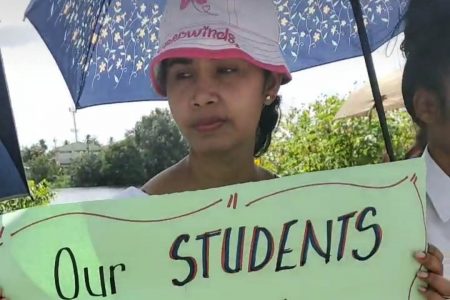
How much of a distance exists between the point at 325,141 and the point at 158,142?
2818 mm

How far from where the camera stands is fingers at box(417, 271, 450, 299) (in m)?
1.21

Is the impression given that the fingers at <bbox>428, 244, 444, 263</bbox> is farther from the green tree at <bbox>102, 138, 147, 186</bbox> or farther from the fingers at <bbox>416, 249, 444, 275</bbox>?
the green tree at <bbox>102, 138, 147, 186</bbox>

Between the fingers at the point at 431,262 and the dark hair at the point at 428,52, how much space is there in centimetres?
35

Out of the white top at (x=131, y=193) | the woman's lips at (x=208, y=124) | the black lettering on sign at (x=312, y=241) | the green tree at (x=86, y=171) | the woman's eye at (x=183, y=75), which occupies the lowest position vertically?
the black lettering on sign at (x=312, y=241)

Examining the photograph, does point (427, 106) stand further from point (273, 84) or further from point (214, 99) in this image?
point (214, 99)

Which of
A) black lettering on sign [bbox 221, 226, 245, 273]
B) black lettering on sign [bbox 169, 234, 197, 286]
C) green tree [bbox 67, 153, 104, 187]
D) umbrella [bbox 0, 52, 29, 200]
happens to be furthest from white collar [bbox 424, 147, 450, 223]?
umbrella [bbox 0, 52, 29, 200]

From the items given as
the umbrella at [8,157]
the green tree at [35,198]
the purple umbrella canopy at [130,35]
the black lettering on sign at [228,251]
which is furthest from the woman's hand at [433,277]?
the green tree at [35,198]

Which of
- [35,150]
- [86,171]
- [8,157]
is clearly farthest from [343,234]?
[35,150]

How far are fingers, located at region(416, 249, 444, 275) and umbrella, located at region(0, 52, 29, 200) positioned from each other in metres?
1.42

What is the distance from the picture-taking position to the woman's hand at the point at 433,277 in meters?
1.21

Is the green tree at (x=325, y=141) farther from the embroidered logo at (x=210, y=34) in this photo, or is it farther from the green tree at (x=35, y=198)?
the embroidered logo at (x=210, y=34)

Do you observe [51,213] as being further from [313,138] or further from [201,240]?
[313,138]

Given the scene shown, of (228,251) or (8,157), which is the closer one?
(228,251)

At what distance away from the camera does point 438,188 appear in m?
1.39
